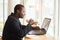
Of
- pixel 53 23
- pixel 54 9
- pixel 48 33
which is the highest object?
pixel 54 9

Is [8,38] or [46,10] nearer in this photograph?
[8,38]

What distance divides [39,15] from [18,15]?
175cm

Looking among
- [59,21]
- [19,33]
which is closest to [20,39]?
[19,33]

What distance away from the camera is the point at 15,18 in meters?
2.30

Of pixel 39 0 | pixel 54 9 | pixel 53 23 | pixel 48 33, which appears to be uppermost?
pixel 39 0

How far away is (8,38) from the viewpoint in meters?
2.31

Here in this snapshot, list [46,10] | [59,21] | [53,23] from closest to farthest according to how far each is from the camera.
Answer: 1. [59,21]
2. [53,23]
3. [46,10]

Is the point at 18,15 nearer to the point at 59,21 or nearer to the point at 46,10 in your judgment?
the point at 59,21

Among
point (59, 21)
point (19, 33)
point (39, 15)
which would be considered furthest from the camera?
point (39, 15)

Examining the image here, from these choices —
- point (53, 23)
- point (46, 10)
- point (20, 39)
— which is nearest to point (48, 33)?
point (53, 23)

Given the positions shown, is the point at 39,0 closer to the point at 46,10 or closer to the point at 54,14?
the point at 46,10

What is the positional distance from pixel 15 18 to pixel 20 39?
0.98 feet

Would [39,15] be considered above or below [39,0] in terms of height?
below

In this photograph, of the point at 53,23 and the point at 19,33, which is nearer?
the point at 19,33
